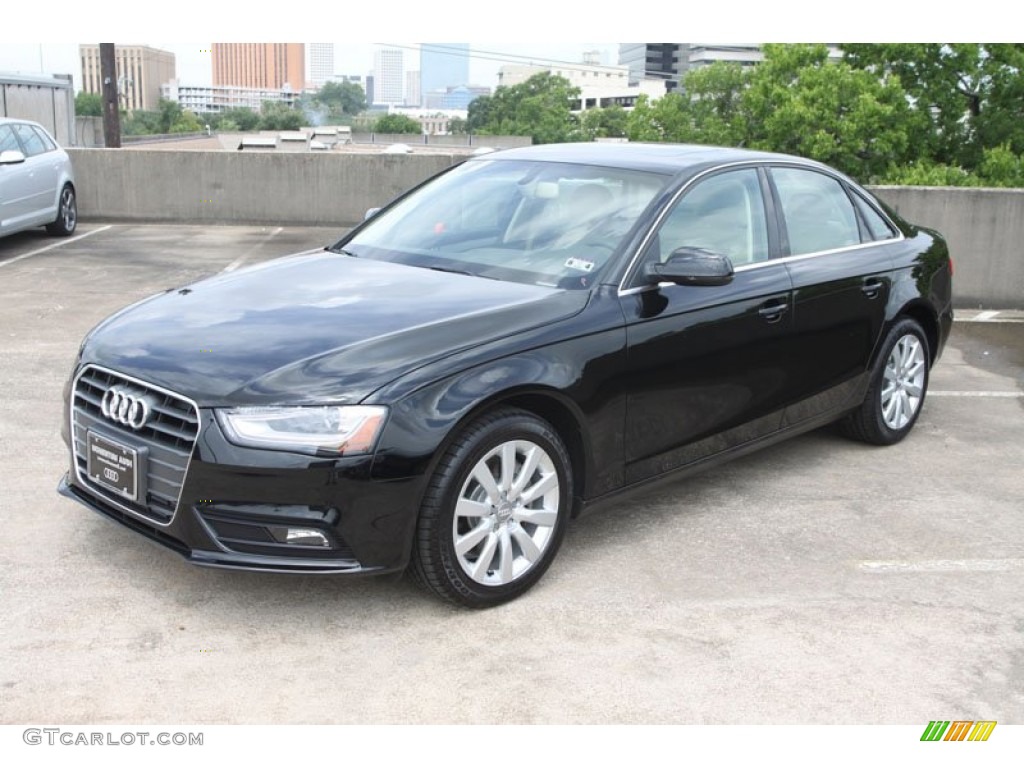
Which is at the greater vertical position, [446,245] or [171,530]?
[446,245]

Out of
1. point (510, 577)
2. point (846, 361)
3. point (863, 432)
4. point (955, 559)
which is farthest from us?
point (863, 432)

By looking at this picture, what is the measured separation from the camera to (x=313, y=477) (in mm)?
3824

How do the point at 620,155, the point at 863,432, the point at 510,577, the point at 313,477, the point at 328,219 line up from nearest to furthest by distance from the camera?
the point at 313,477 → the point at 510,577 → the point at 620,155 → the point at 863,432 → the point at 328,219

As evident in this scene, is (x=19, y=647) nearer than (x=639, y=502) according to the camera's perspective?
Yes

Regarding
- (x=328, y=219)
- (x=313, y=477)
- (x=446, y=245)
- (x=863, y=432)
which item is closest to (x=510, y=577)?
(x=313, y=477)

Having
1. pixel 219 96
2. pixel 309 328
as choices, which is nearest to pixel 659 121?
pixel 309 328

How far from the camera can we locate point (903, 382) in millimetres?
6566

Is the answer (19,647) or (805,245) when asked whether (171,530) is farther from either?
(805,245)

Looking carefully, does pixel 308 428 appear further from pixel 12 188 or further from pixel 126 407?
pixel 12 188

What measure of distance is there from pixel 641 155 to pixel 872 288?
1.49 metres

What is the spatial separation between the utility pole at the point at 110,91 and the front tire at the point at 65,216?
40.7ft

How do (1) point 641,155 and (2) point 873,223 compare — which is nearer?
(1) point 641,155

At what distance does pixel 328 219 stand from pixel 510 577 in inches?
471

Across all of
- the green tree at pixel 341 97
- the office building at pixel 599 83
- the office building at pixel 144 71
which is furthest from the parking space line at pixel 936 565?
the green tree at pixel 341 97
